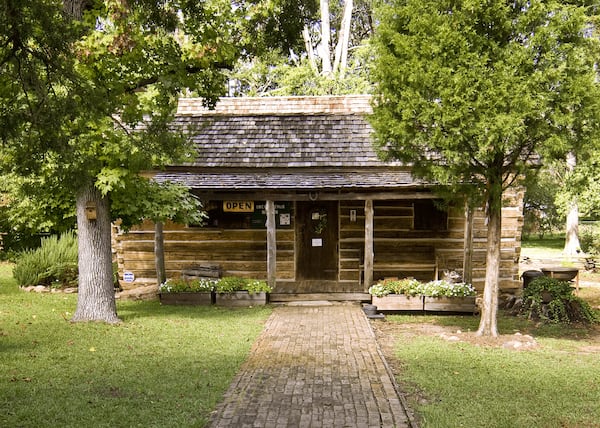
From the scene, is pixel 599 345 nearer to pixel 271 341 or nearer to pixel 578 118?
pixel 578 118

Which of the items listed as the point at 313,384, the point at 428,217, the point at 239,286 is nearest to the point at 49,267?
the point at 239,286

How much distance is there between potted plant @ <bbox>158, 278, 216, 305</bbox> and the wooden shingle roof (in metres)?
2.40

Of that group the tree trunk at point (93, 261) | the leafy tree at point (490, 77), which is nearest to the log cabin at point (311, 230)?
the tree trunk at point (93, 261)

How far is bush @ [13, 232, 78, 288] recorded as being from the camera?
13984mm

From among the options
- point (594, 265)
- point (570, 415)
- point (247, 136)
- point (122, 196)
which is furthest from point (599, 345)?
point (594, 265)

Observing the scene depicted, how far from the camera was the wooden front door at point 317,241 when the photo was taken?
48.2 feet

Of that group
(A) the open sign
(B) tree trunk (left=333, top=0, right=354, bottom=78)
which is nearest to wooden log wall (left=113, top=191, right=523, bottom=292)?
(A) the open sign

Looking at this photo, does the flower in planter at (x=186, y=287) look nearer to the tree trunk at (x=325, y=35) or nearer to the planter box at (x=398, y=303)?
the planter box at (x=398, y=303)

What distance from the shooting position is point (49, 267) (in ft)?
46.7

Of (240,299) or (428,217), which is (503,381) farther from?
(428,217)

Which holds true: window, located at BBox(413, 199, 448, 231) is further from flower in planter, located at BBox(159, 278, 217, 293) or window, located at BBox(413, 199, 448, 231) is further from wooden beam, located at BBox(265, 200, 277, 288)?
flower in planter, located at BBox(159, 278, 217, 293)

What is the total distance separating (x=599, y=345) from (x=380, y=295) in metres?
4.46

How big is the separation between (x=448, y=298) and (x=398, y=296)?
1132 millimetres

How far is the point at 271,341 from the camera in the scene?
878cm
